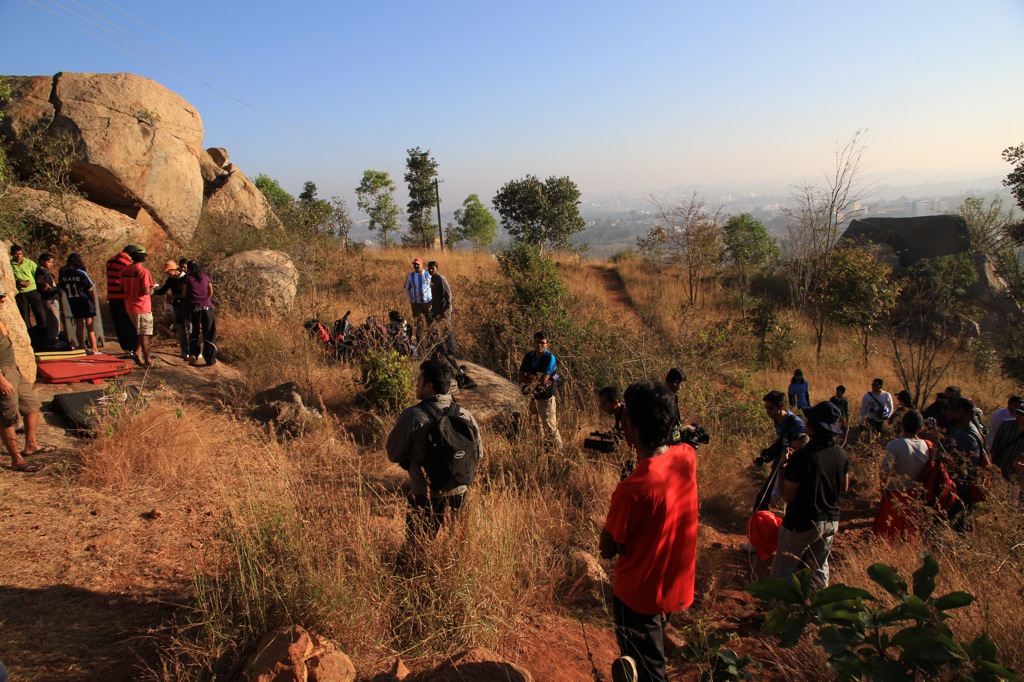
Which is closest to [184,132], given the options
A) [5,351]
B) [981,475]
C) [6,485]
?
[5,351]

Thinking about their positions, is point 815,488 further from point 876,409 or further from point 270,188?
point 270,188

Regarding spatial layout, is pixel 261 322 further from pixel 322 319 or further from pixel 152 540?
pixel 152 540

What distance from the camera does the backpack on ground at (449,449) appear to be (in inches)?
131

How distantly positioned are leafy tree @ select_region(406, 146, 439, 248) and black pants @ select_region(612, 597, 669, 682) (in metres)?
26.9

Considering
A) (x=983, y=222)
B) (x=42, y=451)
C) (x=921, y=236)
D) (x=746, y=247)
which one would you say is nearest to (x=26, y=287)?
(x=42, y=451)

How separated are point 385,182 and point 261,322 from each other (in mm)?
22976

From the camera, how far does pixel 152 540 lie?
3.82 meters

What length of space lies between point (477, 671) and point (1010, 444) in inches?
208

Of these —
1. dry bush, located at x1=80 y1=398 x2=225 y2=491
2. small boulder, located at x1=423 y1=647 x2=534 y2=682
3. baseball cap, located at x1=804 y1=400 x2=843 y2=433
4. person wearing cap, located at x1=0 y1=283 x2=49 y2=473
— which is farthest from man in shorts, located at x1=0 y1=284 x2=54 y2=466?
baseball cap, located at x1=804 y1=400 x2=843 y2=433

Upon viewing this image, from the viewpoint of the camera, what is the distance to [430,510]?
344cm

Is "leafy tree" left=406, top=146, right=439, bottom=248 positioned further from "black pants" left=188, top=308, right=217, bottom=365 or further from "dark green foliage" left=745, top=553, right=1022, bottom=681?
"dark green foliage" left=745, top=553, right=1022, bottom=681

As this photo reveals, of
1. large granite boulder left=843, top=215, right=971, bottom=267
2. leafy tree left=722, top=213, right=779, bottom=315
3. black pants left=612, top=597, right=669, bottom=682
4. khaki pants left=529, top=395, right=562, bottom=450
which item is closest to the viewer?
black pants left=612, top=597, right=669, bottom=682

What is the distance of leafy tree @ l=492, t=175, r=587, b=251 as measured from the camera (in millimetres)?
29609

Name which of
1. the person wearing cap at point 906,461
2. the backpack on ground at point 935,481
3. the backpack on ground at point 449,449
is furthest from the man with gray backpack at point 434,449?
the backpack on ground at point 935,481
